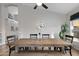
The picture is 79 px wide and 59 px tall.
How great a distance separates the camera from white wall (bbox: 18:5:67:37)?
6.62 feet

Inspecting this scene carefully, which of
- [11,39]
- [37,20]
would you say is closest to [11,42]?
[11,39]

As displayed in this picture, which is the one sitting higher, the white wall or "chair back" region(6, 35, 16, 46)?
the white wall

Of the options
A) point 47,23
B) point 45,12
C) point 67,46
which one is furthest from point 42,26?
point 67,46

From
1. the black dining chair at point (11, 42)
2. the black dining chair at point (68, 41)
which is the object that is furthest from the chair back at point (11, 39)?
the black dining chair at point (68, 41)

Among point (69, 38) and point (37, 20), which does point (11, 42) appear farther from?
point (69, 38)

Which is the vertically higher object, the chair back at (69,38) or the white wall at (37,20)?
the white wall at (37,20)

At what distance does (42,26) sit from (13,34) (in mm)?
556

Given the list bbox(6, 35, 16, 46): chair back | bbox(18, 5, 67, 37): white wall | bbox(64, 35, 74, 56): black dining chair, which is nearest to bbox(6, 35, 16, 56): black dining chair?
bbox(6, 35, 16, 46): chair back

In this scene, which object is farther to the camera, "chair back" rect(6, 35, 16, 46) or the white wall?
"chair back" rect(6, 35, 16, 46)

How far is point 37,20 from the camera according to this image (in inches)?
84.4

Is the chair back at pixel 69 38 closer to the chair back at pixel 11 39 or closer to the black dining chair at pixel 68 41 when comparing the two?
the black dining chair at pixel 68 41

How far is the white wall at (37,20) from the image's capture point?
2.02 meters

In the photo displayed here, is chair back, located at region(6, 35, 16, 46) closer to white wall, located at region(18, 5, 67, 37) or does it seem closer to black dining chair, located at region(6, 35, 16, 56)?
black dining chair, located at region(6, 35, 16, 56)

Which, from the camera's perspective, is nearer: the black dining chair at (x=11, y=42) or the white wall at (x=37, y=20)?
the white wall at (x=37, y=20)
